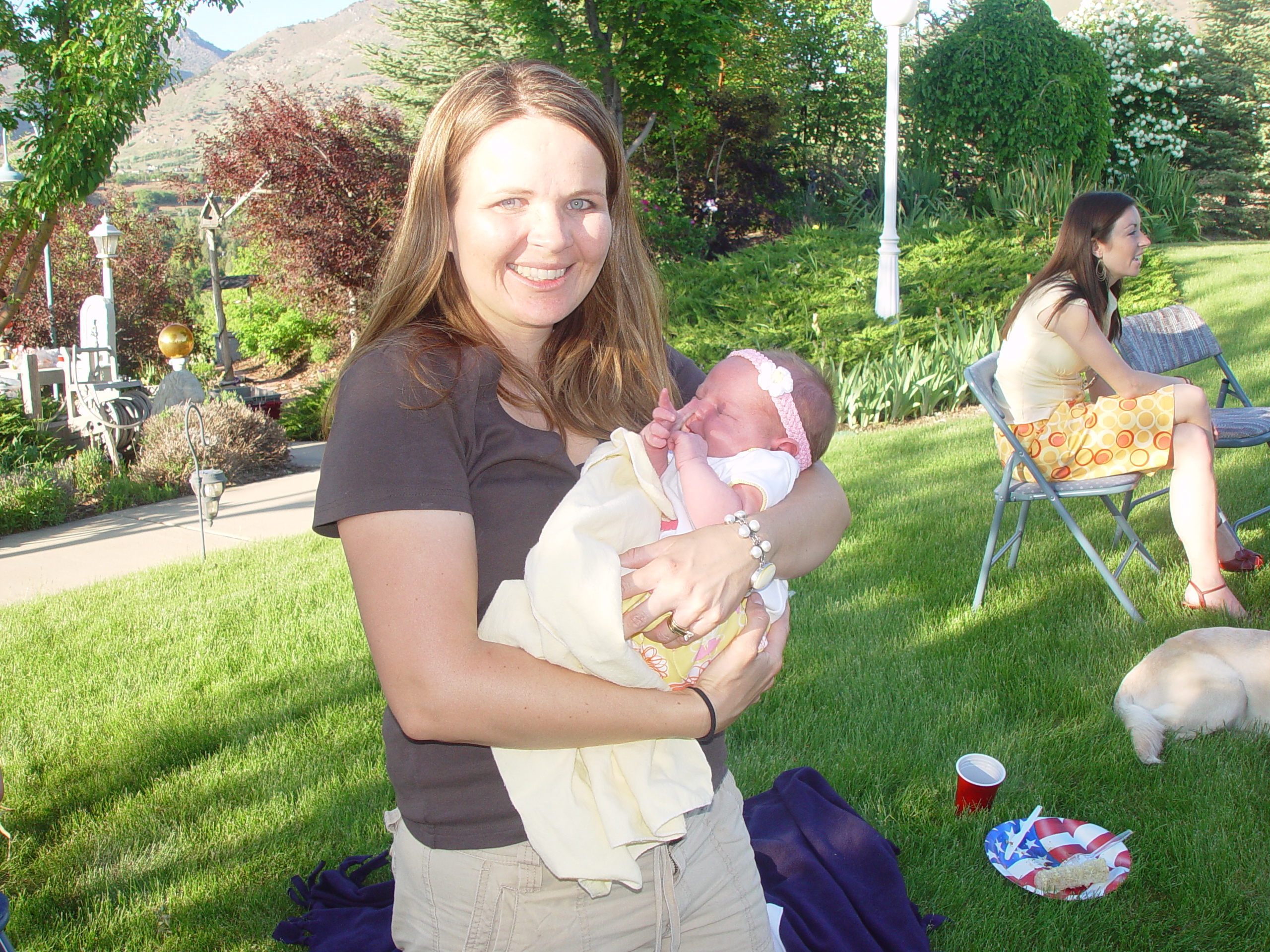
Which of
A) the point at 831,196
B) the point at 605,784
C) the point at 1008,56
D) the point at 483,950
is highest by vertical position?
the point at 1008,56

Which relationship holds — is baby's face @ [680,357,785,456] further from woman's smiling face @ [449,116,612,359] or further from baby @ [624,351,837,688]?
woman's smiling face @ [449,116,612,359]

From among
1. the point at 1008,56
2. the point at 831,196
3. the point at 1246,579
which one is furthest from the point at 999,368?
the point at 831,196

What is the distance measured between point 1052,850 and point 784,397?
5.06 ft

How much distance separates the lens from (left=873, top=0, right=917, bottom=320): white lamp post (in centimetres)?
876

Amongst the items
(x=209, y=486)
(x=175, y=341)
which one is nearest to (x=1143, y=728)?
(x=209, y=486)

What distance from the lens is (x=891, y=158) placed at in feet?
30.0

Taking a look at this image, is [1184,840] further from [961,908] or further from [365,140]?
[365,140]

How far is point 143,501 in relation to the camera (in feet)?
25.4

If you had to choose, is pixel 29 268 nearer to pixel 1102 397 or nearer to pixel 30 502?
pixel 30 502

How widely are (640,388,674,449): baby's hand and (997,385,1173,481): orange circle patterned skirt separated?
2947 millimetres

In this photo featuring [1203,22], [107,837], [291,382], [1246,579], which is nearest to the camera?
[107,837]

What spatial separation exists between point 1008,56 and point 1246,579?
12.0 metres

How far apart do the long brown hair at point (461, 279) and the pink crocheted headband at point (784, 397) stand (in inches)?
10.7

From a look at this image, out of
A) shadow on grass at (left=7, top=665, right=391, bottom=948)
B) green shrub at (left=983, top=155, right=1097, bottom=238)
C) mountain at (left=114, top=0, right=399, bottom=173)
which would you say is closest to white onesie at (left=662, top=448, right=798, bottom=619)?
shadow on grass at (left=7, top=665, right=391, bottom=948)
